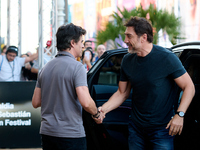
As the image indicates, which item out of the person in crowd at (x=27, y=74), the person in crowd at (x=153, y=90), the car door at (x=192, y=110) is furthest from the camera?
the person in crowd at (x=27, y=74)

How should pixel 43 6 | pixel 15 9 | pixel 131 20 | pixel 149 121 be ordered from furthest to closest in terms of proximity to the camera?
pixel 15 9
pixel 43 6
pixel 131 20
pixel 149 121

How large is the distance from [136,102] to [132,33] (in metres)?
0.65

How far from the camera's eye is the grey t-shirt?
2.83 meters

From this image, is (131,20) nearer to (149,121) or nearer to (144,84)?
(144,84)

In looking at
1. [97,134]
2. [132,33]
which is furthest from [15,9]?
[132,33]

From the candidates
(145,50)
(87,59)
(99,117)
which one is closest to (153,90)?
(145,50)

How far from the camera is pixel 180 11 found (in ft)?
109

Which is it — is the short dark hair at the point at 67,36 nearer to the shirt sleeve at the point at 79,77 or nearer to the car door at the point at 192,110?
the shirt sleeve at the point at 79,77

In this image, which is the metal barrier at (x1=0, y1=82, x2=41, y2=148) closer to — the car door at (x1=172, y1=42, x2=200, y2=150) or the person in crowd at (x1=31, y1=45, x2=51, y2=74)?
the person in crowd at (x1=31, y1=45, x2=51, y2=74)

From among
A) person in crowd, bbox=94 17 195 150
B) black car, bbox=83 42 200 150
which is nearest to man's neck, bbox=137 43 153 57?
person in crowd, bbox=94 17 195 150

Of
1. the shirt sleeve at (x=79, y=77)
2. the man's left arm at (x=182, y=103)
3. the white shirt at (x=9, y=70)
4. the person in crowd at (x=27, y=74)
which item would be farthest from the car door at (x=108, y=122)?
the person in crowd at (x=27, y=74)

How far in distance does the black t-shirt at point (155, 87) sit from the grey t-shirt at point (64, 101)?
59 centimetres

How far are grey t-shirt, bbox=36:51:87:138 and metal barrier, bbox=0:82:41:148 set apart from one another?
3.92m

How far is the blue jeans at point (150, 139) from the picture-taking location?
10.2 feet
